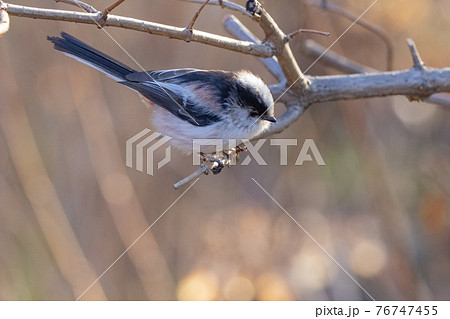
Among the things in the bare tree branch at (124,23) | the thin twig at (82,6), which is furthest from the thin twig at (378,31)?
the thin twig at (82,6)

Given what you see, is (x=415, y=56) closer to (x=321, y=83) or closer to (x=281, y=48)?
(x=321, y=83)

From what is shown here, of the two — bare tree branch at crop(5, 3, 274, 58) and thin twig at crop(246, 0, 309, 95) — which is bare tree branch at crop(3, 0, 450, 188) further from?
bare tree branch at crop(5, 3, 274, 58)

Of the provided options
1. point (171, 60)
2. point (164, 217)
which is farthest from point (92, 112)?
point (164, 217)

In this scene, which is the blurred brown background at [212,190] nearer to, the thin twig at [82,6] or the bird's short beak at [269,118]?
the bird's short beak at [269,118]

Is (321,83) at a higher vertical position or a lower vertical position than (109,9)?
higher

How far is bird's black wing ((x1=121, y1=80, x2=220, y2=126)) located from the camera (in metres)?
2.44

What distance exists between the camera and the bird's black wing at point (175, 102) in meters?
2.44

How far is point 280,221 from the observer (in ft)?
13.0

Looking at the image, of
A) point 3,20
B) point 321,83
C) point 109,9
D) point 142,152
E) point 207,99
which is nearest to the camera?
point 3,20

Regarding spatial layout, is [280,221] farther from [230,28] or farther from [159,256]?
[230,28]

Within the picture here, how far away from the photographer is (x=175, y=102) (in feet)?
8.14

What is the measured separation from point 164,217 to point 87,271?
87 cm

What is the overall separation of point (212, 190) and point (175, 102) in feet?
5.36

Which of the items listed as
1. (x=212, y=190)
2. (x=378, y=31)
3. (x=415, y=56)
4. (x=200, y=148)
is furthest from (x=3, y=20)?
(x=212, y=190)
